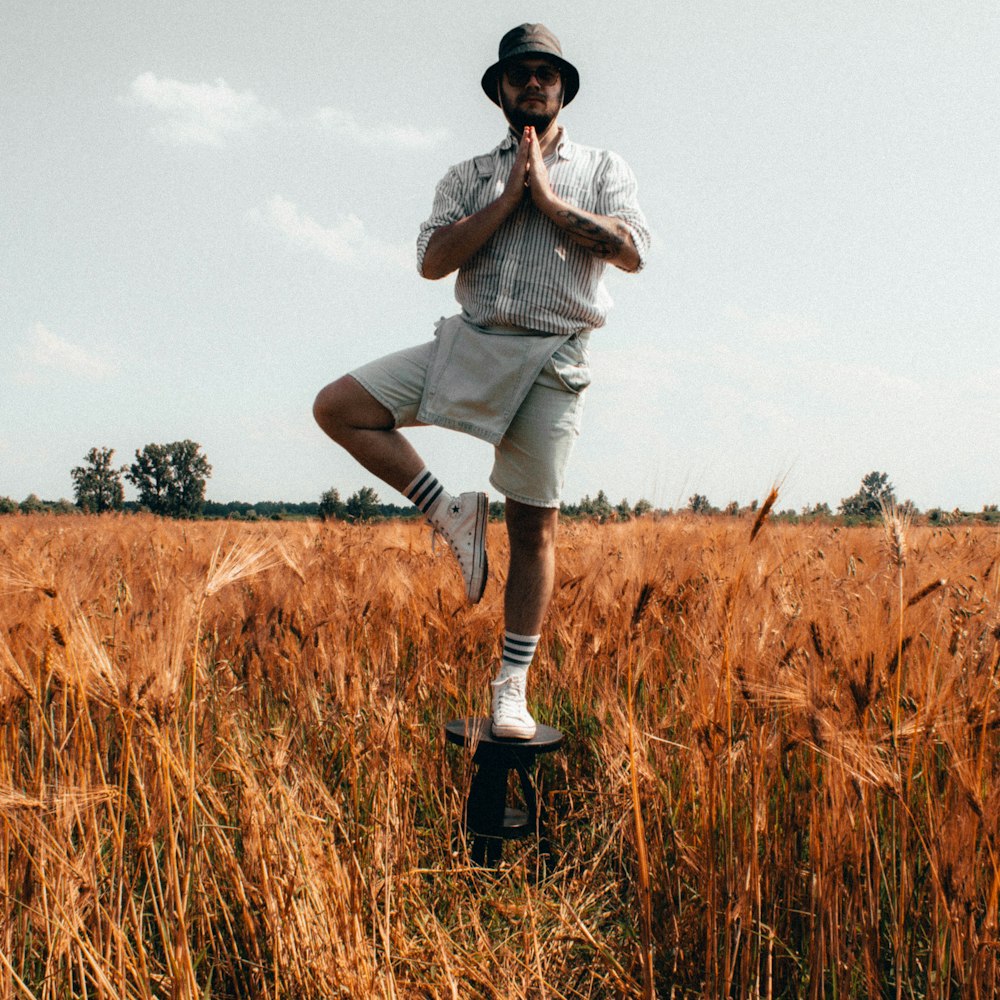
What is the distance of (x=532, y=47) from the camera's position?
2.35 meters

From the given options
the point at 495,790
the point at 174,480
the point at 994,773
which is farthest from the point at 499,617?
the point at 174,480

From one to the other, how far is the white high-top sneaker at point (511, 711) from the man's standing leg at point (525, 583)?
0.01 m

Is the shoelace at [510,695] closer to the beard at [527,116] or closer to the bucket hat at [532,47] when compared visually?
the beard at [527,116]

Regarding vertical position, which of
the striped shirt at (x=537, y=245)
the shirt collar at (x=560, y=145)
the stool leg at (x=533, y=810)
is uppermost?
the shirt collar at (x=560, y=145)

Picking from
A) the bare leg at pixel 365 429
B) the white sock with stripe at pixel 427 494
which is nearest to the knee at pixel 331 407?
the bare leg at pixel 365 429

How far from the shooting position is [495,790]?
6.85 ft

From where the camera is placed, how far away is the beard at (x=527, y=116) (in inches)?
96.6

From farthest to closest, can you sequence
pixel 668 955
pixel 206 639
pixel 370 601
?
pixel 206 639
pixel 370 601
pixel 668 955

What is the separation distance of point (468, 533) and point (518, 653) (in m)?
0.44

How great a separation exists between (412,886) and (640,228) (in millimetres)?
1923

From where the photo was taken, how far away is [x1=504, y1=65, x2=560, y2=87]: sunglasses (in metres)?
2.43

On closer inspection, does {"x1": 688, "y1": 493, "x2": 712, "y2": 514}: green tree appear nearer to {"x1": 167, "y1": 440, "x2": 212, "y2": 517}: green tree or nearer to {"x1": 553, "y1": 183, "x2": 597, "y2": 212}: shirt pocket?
{"x1": 553, "y1": 183, "x2": 597, "y2": 212}: shirt pocket

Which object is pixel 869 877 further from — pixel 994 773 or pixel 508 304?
pixel 508 304

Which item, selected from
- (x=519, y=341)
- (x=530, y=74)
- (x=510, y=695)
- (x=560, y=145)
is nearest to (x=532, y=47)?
(x=530, y=74)
